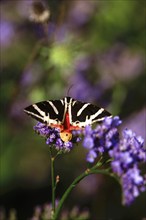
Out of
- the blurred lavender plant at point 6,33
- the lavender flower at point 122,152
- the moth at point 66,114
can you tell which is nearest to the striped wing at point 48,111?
the moth at point 66,114

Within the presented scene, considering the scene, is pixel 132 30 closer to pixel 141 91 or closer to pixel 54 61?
pixel 141 91

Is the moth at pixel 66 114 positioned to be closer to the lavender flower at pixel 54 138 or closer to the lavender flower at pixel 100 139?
the lavender flower at pixel 54 138

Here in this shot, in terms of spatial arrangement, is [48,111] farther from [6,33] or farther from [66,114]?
[6,33]

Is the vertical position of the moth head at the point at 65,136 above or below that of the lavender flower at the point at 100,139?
above

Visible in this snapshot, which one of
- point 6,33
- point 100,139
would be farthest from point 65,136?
point 6,33

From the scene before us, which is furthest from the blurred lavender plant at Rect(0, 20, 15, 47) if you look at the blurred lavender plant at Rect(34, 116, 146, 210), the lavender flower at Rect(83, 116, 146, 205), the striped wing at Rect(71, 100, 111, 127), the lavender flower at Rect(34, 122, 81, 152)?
the lavender flower at Rect(83, 116, 146, 205)

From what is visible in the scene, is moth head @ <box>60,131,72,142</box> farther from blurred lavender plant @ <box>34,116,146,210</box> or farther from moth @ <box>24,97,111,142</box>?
blurred lavender plant @ <box>34,116,146,210</box>

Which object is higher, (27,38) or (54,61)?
(27,38)

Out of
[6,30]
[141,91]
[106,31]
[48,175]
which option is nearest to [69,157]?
[48,175]
